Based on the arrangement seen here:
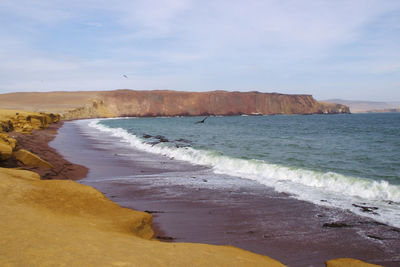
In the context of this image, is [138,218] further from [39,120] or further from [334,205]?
[39,120]

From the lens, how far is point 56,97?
13088 centimetres

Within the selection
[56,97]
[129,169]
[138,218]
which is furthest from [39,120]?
[56,97]

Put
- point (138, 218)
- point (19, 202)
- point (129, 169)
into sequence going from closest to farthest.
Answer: point (19, 202) → point (138, 218) → point (129, 169)

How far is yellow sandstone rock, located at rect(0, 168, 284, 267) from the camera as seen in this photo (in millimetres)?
3262

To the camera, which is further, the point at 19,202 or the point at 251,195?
the point at 251,195

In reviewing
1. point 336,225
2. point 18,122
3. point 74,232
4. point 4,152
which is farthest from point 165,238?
point 18,122

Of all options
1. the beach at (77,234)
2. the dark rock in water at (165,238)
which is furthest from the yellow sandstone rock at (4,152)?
the dark rock in water at (165,238)

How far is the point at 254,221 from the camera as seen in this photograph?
685 cm

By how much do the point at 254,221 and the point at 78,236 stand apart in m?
4.04

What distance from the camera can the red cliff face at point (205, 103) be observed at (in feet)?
493

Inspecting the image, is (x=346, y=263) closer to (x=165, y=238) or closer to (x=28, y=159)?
(x=165, y=238)

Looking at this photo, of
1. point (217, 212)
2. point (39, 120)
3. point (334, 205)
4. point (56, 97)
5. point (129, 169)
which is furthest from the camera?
point (56, 97)

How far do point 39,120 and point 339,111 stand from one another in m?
170

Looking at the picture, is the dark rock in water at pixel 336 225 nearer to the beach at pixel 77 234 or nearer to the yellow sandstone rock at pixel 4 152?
the beach at pixel 77 234
